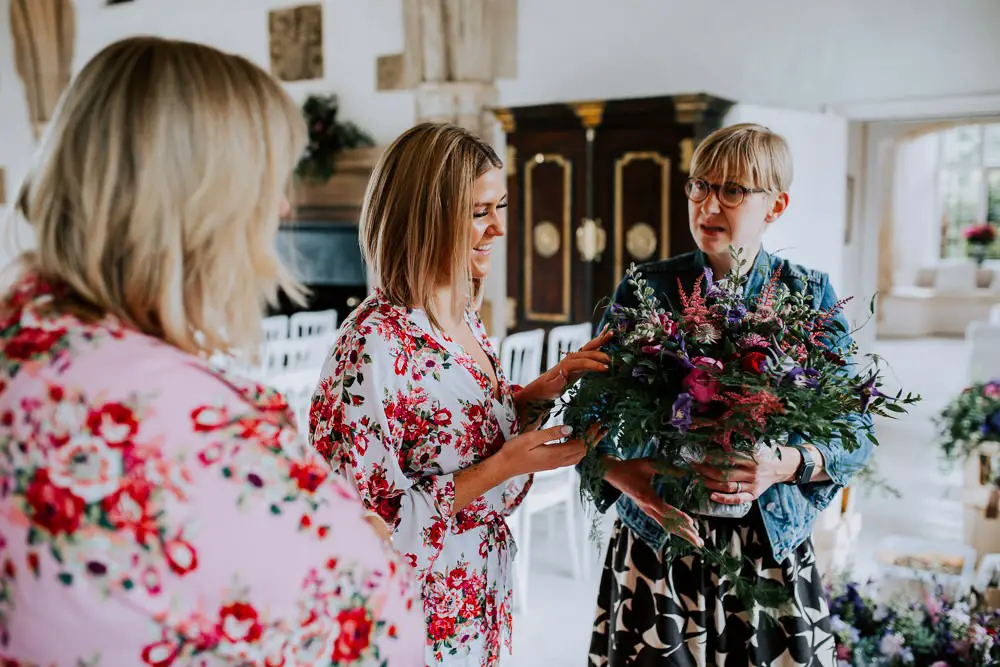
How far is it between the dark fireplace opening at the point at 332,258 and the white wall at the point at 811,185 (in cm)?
308

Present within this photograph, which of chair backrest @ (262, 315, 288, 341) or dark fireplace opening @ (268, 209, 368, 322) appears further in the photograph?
dark fireplace opening @ (268, 209, 368, 322)

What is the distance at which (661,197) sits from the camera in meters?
5.43

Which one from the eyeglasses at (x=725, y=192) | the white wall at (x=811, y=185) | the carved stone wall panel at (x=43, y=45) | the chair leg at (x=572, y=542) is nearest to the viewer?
the eyeglasses at (x=725, y=192)

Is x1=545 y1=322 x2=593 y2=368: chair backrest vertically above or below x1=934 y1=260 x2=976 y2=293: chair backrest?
above

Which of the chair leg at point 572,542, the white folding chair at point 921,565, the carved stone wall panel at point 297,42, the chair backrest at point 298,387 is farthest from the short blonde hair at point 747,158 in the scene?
the carved stone wall panel at point 297,42

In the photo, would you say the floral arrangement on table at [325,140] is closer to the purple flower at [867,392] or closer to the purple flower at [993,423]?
the purple flower at [993,423]

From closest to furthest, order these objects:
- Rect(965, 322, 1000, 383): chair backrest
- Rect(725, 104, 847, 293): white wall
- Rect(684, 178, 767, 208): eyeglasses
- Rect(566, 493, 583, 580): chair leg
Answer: Rect(684, 178, 767, 208): eyeglasses → Rect(566, 493, 583, 580): chair leg → Rect(725, 104, 847, 293): white wall → Rect(965, 322, 1000, 383): chair backrest

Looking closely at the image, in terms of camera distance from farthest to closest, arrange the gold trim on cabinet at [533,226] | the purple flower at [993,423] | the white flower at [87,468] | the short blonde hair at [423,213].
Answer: the gold trim on cabinet at [533,226] < the purple flower at [993,423] < the short blonde hair at [423,213] < the white flower at [87,468]

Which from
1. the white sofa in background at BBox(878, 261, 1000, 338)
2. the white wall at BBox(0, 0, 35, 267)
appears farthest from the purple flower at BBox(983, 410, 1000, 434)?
the white sofa in background at BBox(878, 261, 1000, 338)

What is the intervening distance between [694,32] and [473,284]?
462cm

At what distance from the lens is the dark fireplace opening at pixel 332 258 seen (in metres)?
7.05

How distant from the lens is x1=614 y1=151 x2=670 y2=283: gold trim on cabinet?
17.7ft

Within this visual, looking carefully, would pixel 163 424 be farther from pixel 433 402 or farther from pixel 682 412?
pixel 682 412

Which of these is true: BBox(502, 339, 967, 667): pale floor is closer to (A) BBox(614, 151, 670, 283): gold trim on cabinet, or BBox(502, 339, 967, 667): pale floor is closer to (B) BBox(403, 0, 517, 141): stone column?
(A) BBox(614, 151, 670, 283): gold trim on cabinet
